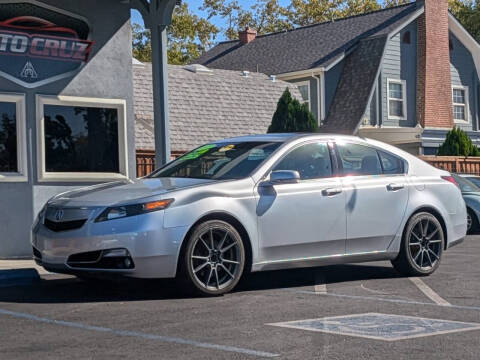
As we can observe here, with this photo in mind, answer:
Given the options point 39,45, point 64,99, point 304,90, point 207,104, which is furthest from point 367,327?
point 304,90

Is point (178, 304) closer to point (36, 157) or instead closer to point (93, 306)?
point (93, 306)

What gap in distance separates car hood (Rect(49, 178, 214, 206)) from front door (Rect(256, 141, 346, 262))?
28.6 inches

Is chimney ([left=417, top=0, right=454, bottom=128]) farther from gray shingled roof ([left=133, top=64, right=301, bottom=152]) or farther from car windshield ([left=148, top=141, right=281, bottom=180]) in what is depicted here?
car windshield ([left=148, top=141, right=281, bottom=180])

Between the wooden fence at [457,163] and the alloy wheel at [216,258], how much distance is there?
16.4 metres

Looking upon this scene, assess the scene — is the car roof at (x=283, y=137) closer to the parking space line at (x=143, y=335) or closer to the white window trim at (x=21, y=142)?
the parking space line at (x=143, y=335)

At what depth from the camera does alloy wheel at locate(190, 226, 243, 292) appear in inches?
336

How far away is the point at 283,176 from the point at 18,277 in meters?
3.31

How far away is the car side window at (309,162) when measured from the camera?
9.51 meters

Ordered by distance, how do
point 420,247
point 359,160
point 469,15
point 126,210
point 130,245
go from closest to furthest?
point 130,245
point 126,210
point 359,160
point 420,247
point 469,15

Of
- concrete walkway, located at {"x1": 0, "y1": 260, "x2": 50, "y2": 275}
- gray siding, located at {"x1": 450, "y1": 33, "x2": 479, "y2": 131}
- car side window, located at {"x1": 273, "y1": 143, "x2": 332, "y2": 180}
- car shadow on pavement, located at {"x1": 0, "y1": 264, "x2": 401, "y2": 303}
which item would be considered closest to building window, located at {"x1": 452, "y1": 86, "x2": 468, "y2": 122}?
gray siding, located at {"x1": 450, "y1": 33, "x2": 479, "y2": 131}

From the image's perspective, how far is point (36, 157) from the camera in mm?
12727

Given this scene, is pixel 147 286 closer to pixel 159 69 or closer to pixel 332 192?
pixel 332 192

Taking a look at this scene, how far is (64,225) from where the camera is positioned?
8.60 meters

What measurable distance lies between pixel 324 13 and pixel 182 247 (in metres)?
50.1
